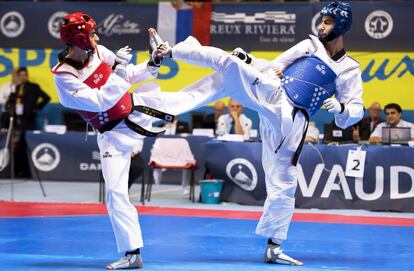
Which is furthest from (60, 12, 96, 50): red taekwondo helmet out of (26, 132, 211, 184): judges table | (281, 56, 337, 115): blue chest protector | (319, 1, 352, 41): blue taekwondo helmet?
(26, 132, 211, 184): judges table

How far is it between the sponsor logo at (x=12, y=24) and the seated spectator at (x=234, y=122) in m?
5.17

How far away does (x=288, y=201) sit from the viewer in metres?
6.96

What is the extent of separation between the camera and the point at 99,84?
6.59 m

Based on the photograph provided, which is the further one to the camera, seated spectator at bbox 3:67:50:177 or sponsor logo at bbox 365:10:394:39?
seated spectator at bbox 3:67:50:177

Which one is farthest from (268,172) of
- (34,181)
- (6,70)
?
(6,70)

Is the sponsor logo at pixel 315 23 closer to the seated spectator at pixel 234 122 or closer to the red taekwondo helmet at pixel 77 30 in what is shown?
the seated spectator at pixel 234 122

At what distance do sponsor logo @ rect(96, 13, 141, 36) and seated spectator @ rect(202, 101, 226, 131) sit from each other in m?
2.36

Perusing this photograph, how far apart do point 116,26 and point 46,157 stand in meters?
2.93

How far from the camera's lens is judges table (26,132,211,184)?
14.9 metres

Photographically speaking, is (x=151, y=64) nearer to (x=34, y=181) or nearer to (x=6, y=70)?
(x=34, y=181)

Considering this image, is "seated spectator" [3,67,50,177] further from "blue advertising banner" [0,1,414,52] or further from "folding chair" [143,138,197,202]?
"folding chair" [143,138,197,202]

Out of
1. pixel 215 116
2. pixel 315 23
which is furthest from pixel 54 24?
pixel 315 23

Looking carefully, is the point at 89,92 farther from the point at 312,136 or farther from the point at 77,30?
the point at 312,136

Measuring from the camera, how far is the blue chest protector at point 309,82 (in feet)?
22.6
